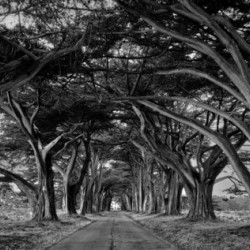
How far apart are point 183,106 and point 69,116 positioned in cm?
627

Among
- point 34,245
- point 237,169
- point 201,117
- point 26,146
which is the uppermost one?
point 201,117

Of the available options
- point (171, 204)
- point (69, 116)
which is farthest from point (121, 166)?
point (69, 116)

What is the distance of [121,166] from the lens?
4984 cm

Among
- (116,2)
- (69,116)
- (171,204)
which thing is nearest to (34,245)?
(116,2)

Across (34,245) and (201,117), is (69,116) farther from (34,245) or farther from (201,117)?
(34,245)

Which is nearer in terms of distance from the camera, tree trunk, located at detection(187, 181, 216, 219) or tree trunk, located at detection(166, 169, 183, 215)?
tree trunk, located at detection(187, 181, 216, 219)

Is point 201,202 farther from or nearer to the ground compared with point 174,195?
nearer to the ground

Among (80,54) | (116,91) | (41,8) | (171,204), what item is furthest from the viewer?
(171,204)

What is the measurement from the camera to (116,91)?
16031mm

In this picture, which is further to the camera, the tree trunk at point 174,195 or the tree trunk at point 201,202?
the tree trunk at point 174,195

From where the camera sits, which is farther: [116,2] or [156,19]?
[156,19]

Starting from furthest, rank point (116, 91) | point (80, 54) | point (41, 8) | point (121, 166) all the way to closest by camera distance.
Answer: point (121, 166), point (116, 91), point (80, 54), point (41, 8)

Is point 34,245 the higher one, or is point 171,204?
point 171,204

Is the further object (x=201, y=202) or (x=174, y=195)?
(x=174, y=195)
